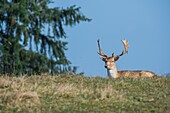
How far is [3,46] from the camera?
2331 cm

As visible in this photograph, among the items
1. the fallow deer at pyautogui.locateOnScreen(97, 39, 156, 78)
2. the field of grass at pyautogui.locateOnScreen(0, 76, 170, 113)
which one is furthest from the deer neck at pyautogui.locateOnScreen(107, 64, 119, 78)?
the field of grass at pyautogui.locateOnScreen(0, 76, 170, 113)

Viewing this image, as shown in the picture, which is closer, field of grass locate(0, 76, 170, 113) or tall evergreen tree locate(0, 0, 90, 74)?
field of grass locate(0, 76, 170, 113)

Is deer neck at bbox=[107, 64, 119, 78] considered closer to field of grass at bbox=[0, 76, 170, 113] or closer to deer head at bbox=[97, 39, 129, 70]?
deer head at bbox=[97, 39, 129, 70]

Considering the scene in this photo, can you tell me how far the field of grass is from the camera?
957cm

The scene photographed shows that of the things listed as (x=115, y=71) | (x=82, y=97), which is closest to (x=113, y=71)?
(x=115, y=71)

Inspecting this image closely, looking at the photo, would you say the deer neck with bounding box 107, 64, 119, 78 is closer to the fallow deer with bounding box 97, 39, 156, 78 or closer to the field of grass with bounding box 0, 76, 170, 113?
the fallow deer with bounding box 97, 39, 156, 78

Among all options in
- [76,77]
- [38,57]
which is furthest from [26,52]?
[76,77]

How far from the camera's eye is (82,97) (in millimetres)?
10664

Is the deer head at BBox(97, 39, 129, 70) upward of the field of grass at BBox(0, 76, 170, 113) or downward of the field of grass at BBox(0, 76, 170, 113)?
upward

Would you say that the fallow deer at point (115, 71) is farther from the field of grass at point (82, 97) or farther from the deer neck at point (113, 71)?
the field of grass at point (82, 97)

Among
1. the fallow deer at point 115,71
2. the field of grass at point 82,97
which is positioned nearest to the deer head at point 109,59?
the fallow deer at point 115,71

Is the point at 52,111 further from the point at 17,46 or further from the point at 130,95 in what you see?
the point at 17,46

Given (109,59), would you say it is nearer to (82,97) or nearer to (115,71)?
(115,71)

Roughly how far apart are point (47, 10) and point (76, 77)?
11.9 meters
